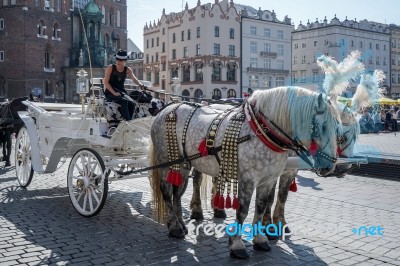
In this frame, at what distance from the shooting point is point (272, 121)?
528 centimetres

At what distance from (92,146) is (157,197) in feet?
7.17

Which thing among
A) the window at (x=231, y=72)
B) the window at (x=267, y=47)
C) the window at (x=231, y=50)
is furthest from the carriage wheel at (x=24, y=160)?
the window at (x=267, y=47)

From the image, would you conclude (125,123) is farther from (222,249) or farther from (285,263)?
(285,263)

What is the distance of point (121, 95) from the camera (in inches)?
304

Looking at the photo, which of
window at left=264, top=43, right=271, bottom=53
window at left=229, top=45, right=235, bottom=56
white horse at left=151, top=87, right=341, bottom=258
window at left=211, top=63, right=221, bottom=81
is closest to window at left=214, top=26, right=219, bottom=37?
window at left=229, top=45, right=235, bottom=56

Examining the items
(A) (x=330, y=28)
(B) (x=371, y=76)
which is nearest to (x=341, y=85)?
(B) (x=371, y=76)

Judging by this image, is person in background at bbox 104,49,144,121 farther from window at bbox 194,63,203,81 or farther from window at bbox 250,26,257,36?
window at bbox 250,26,257,36

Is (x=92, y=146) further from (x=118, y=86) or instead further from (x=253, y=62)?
(x=253, y=62)

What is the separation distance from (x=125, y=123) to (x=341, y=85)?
11.5 ft

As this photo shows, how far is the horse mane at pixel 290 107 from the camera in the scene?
5.05 meters

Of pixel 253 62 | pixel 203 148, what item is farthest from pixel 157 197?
pixel 253 62

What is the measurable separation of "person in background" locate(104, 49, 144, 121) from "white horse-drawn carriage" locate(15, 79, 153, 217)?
0.16 m

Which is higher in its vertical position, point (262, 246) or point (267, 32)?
point (267, 32)

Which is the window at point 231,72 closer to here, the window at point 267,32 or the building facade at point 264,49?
the building facade at point 264,49
